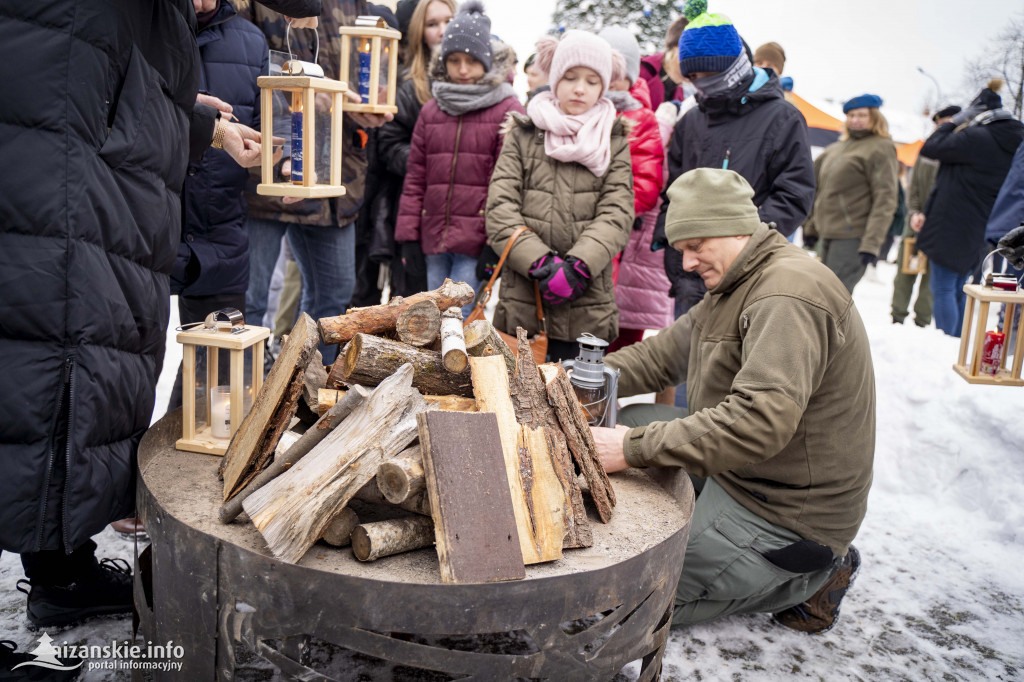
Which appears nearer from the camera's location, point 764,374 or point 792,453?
point 764,374

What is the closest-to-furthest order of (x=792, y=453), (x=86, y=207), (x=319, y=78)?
(x=86, y=207), (x=792, y=453), (x=319, y=78)

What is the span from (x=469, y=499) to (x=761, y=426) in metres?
0.98

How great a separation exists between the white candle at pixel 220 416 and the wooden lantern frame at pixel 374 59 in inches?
61.9

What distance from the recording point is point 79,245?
5.63ft

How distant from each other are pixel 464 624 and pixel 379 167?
3756 millimetres

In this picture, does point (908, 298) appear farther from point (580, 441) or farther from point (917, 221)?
point (580, 441)

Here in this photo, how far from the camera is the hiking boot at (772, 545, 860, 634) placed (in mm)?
2746

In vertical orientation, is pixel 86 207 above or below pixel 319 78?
below

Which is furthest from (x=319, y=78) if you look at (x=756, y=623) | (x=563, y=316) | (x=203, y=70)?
(x=756, y=623)

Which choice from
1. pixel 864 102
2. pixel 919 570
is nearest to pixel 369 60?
pixel 919 570

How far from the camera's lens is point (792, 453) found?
247cm

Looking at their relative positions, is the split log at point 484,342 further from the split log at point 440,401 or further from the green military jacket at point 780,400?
the green military jacket at point 780,400

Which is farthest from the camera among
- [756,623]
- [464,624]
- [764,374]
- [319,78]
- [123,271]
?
[756,623]

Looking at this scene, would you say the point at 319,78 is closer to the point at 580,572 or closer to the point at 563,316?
the point at 563,316
